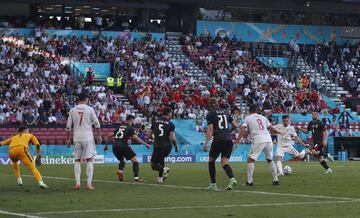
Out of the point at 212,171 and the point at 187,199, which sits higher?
the point at 212,171

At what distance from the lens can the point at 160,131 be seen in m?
24.7

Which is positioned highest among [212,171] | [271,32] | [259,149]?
[271,32]

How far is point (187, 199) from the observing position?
18.1 metres

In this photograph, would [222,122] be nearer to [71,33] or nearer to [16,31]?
[16,31]

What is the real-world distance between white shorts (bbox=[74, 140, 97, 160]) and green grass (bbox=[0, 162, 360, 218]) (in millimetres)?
863

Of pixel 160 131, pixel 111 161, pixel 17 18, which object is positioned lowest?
pixel 111 161

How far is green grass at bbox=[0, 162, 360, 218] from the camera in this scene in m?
15.3

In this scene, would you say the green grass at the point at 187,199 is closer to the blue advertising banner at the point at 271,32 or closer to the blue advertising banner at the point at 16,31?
the blue advertising banner at the point at 16,31

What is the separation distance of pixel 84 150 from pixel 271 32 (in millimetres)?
49043

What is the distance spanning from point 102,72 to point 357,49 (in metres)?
23.2

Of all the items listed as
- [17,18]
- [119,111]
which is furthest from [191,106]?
[17,18]

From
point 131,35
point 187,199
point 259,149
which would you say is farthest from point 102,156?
point 187,199

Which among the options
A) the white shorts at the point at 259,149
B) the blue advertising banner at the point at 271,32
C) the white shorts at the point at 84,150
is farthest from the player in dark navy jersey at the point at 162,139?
the blue advertising banner at the point at 271,32

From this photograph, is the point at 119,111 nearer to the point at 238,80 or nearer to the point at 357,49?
the point at 238,80
